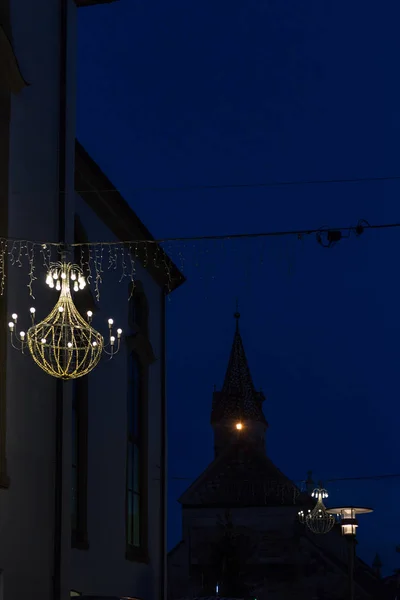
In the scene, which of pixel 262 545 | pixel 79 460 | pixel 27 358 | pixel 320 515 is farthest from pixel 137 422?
pixel 262 545

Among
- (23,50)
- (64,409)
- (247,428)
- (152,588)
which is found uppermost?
(247,428)

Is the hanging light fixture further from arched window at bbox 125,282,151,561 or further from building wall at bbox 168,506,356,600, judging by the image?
building wall at bbox 168,506,356,600

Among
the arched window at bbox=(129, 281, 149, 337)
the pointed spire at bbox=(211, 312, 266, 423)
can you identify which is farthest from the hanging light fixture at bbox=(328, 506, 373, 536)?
the pointed spire at bbox=(211, 312, 266, 423)

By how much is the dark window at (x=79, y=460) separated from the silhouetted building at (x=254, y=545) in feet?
103

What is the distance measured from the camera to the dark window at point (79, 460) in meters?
21.0

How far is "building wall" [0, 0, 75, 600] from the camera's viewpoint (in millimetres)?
16109

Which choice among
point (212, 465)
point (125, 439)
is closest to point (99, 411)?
point (125, 439)

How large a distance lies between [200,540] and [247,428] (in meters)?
17.8

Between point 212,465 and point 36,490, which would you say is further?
point 212,465

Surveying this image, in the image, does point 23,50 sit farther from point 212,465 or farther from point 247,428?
point 247,428

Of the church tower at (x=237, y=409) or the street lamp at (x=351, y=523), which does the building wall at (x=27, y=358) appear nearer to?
the street lamp at (x=351, y=523)

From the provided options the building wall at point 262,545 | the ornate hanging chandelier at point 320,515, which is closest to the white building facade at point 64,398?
the ornate hanging chandelier at point 320,515

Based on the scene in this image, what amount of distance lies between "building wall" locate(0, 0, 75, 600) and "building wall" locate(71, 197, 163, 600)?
3.48 meters

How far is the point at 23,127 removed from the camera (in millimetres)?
17438
